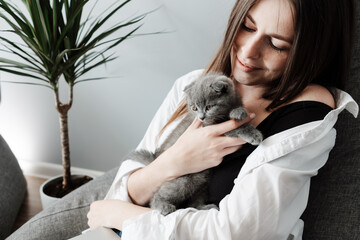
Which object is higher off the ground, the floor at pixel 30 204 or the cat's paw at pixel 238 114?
the cat's paw at pixel 238 114

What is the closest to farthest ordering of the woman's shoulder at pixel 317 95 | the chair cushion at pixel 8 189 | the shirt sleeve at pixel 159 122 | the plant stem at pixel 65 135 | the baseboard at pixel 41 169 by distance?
Result: the woman's shoulder at pixel 317 95, the shirt sleeve at pixel 159 122, the chair cushion at pixel 8 189, the plant stem at pixel 65 135, the baseboard at pixel 41 169

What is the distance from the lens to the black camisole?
37.5 inches

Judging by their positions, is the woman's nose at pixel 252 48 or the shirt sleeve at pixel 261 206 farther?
the woman's nose at pixel 252 48

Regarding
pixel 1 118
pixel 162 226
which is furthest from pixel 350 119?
pixel 1 118

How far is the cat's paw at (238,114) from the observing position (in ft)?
3.29

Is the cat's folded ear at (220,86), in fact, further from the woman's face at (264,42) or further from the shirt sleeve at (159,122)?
the shirt sleeve at (159,122)

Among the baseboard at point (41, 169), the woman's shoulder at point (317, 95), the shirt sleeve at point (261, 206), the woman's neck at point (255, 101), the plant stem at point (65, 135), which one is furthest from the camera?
the baseboard at point (41, 169)

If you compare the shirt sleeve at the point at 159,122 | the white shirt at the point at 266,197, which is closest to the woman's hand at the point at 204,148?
the white shirt at the point at 266,197

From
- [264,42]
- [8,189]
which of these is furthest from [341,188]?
[8,189]

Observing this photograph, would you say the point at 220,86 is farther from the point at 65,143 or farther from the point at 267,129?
the point at 65,143

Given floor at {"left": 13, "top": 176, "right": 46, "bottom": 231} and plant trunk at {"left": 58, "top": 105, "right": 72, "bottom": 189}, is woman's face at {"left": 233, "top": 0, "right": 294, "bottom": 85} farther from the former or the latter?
floor at {"left": 13, "top": 176, "right": 46, "bottom": 231}

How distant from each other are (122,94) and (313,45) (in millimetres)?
1350

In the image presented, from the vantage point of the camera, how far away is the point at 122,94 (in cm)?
208

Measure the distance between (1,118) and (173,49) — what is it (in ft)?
5.09
